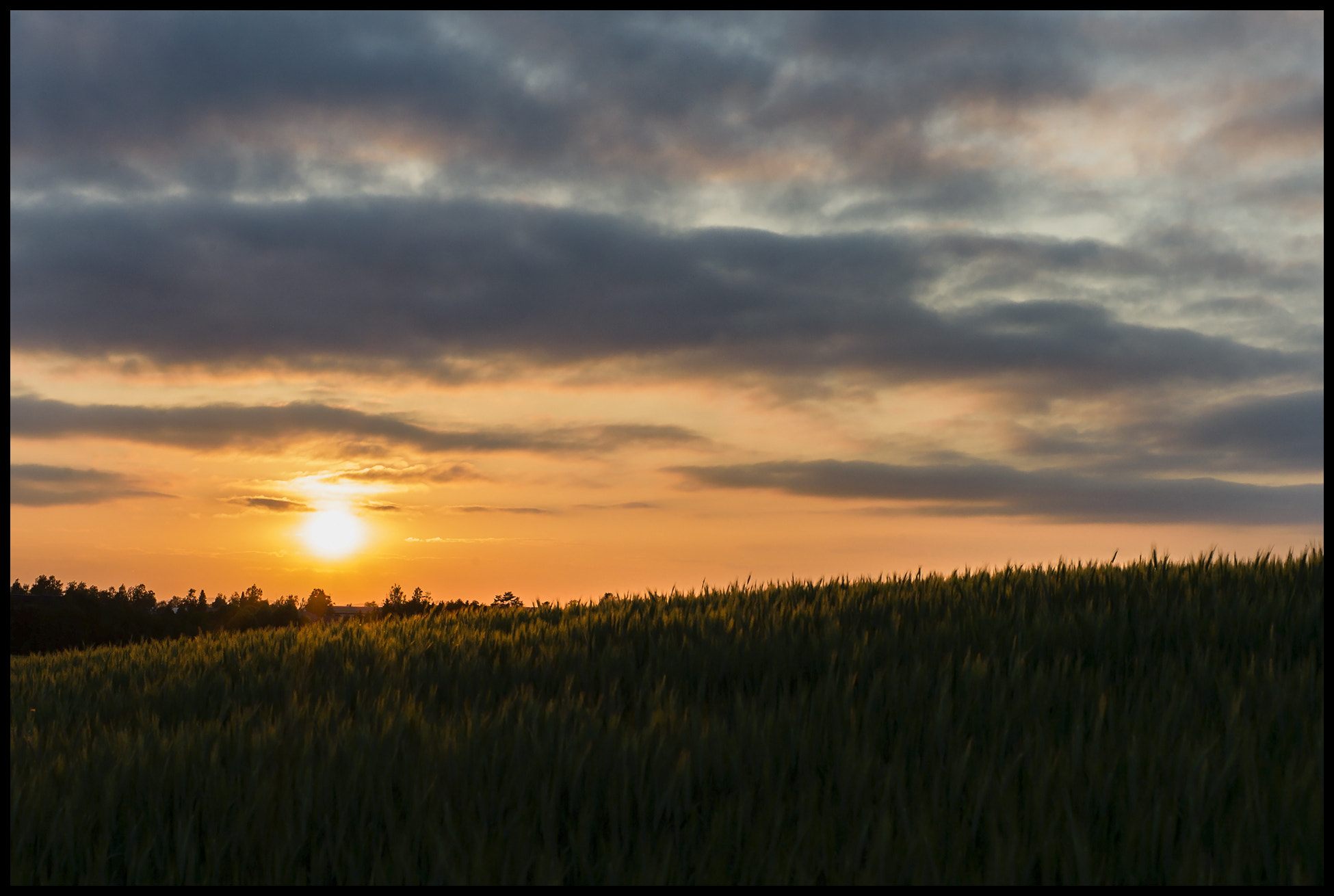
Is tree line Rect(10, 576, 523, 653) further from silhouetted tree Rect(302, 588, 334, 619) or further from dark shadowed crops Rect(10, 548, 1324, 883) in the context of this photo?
dark shadowed crops Rect(10, 548, 1324, 883)

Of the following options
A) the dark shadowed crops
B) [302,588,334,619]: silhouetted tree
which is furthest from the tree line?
the dark shadowed crops

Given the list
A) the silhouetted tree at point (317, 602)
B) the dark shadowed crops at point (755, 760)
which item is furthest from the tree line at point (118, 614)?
the dark shadowed crops at point (755, 760)

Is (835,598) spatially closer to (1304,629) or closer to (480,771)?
(1304,629)

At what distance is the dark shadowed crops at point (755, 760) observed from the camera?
4035 millimetres

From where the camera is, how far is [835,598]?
9641 mm

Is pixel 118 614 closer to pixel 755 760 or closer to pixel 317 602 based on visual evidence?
pixel 317 602

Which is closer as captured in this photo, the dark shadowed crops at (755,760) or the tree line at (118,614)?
the dark shadowed crops at (755,760)

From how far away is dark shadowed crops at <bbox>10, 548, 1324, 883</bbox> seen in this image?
4035mm

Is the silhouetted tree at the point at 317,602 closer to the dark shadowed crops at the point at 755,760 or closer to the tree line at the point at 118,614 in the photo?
the tree line at the point at 118,614

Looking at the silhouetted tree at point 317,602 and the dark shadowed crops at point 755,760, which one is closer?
the dark shadowed crops at point 755,760

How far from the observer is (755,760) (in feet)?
16.4

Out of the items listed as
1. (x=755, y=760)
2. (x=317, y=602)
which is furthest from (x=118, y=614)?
(x=755, y=760)

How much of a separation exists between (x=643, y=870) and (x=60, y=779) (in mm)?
3748

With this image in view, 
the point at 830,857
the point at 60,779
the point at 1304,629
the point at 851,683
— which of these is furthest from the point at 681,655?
the point at 1304,629
